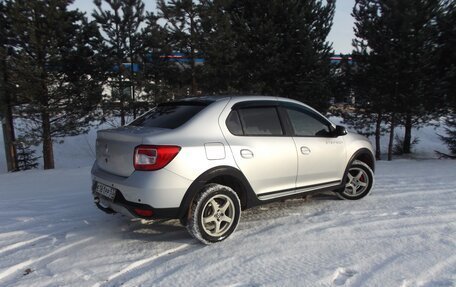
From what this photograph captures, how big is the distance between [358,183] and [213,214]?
9.01ft

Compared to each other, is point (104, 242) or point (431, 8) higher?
point (431, 8)

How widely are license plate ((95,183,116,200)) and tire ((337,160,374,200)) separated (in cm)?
340

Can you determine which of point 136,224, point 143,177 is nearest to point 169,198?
point 143,177

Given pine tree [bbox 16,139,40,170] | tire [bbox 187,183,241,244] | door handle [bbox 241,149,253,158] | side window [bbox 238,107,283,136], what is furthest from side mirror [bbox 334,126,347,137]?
pine tree [bbox 16,139,40,170]

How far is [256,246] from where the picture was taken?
146 inches

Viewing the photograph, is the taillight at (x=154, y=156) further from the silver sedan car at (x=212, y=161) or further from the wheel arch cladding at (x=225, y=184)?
the wheel arch cladding at (x=225, y=184)

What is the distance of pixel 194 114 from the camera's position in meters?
3.92

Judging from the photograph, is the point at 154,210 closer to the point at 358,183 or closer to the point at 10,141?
the point at 358,183

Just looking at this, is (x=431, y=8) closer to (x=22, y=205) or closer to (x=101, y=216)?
(x=101, y=216)

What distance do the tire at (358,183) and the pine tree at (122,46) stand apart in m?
6.98

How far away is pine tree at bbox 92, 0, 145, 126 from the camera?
10.3 m

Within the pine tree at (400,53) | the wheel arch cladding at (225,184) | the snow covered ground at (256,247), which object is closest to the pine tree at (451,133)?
the pine tree at (400,53)

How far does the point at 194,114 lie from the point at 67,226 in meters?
2.18

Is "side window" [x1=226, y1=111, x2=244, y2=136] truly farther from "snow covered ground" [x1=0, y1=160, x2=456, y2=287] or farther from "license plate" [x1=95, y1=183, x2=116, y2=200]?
"license plate" [x1=95, y1=183, x2=116, y2=200]
